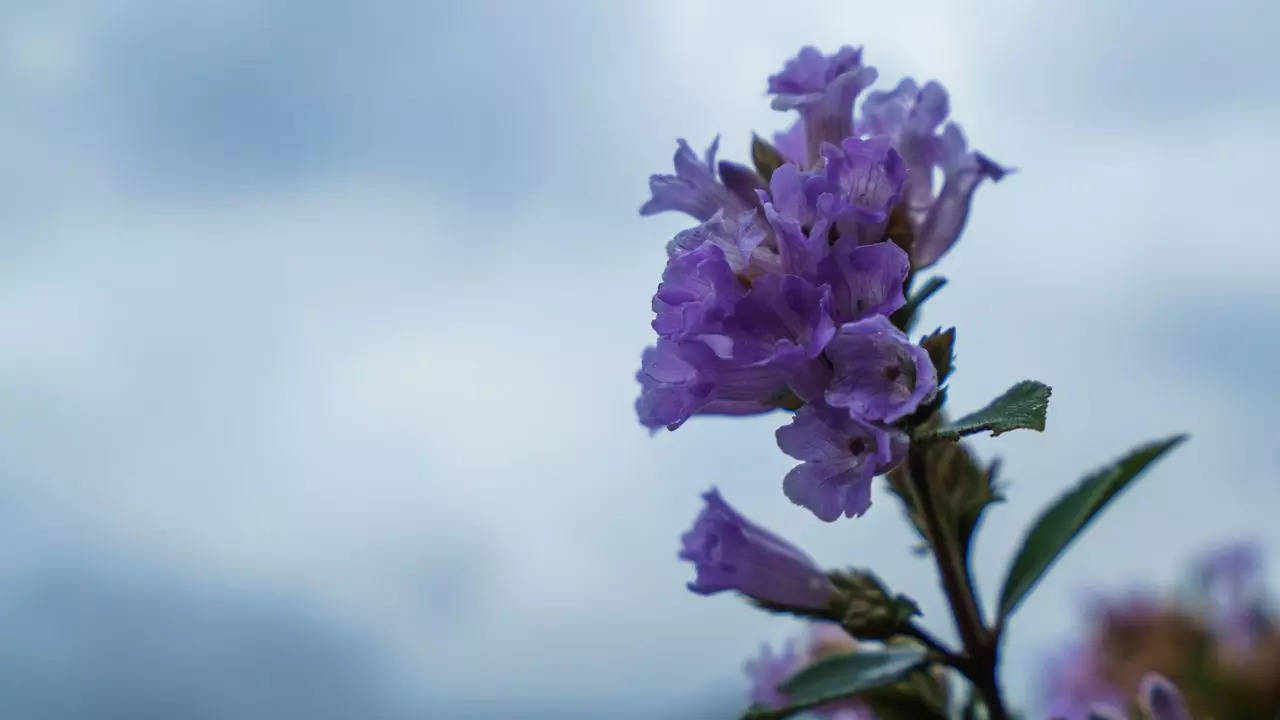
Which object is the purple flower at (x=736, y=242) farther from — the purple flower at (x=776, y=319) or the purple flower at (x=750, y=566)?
the purple flower at (x=750, y=566)

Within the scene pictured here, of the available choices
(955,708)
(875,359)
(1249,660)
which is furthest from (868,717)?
(1249,660)

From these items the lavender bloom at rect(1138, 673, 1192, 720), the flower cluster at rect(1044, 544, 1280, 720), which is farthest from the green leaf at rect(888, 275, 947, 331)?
the flower cluster at rect(1044, 544, 1280, 720)

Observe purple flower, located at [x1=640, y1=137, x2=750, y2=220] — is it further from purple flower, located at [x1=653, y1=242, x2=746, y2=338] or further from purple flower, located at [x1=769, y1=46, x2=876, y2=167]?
purple flower, located at [x1=653, y1=242, x2=746, y2=338]

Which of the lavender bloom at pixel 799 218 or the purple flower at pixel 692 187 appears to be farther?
the purple flower at pixel 692 187

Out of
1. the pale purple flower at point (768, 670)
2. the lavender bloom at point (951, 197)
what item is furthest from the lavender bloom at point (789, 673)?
the lavender bloom at point (951, 197)

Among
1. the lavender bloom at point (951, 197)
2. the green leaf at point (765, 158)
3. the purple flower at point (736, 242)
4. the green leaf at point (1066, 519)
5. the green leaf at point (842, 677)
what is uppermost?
the green leaf at point (765, 158)
